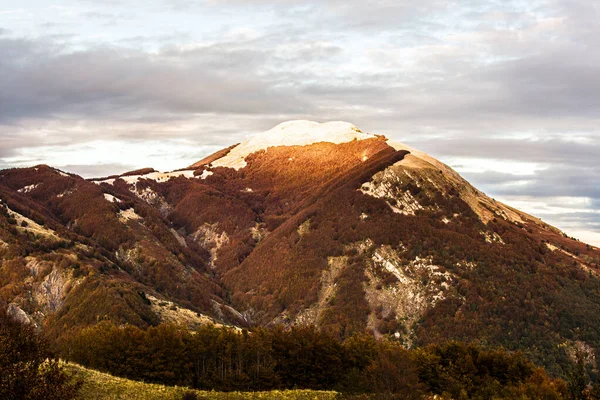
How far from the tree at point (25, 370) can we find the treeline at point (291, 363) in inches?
1343

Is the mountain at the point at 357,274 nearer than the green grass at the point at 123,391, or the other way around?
the green grass at the point at 123,391

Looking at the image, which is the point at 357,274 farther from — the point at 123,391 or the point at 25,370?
the point at 25,370

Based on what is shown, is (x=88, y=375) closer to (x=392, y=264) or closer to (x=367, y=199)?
(x=392, y=264)

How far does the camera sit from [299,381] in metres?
84.9

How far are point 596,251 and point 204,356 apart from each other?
162247mm

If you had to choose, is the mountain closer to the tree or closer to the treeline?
the treeline

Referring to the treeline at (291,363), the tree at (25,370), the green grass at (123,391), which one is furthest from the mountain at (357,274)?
the tree at (25,370)

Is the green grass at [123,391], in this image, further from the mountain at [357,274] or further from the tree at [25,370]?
the mountain at [357,274]

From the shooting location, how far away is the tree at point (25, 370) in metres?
38.5

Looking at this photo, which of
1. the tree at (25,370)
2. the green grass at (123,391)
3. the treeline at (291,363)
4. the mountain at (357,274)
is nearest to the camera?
the tree at (25,370)

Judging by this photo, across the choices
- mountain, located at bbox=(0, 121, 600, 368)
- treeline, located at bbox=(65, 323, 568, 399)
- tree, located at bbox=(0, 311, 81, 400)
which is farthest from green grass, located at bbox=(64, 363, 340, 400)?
mountain, located at bbox=(0, 121, 600, 368)

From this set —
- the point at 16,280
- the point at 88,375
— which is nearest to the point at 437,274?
the point at 16,280

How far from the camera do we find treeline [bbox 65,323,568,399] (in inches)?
2965

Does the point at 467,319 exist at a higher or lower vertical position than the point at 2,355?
lower
